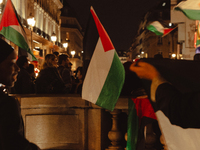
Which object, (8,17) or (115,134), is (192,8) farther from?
(115,134)

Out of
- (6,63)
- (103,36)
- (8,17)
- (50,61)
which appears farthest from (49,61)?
(6,63)

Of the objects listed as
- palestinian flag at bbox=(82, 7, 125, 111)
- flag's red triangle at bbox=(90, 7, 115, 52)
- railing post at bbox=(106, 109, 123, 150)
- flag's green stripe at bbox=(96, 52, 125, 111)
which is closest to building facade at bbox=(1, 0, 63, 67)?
railing post at bbox=(106, 109, 123, 150)

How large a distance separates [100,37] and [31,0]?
3053 cm

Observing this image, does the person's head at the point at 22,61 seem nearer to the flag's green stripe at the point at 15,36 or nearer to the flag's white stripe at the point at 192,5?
the flag's green stripe at the point at 15,36

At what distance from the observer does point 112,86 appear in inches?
116

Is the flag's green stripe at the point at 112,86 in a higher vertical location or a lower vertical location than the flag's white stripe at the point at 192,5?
lower

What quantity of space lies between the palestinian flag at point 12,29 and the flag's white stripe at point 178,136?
4.42 metres

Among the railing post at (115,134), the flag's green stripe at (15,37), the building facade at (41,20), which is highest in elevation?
the building facade at (41,20)

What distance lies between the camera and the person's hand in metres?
1.83

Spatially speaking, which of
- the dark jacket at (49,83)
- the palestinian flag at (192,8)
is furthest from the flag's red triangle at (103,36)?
the palestinian flag at (192,8)

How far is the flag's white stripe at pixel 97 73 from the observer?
2.98 metres

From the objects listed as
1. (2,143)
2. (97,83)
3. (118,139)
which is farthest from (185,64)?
(118,139)

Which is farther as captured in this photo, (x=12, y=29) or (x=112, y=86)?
(x=12, y=29)

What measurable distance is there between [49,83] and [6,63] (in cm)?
346
